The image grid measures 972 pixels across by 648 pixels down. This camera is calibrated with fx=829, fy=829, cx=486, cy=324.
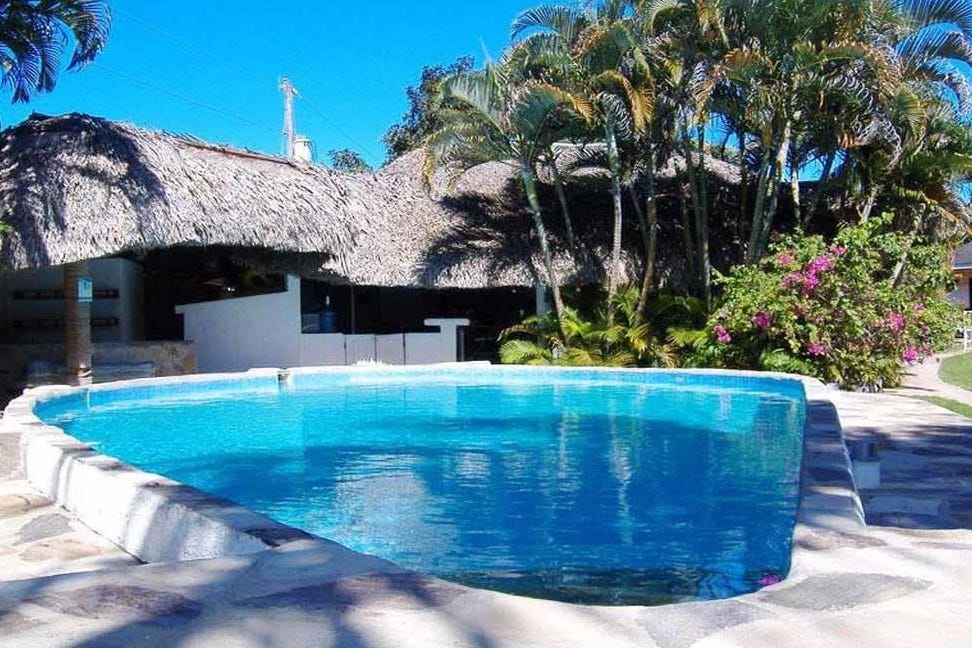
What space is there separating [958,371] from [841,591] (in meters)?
12.6

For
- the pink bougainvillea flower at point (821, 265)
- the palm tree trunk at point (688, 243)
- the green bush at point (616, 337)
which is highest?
the palm tree trunk at point (688, 243)

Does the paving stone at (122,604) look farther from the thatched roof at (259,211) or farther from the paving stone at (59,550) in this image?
the thatched roof at (259,211)

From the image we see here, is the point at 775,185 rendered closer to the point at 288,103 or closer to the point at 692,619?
the point at 692,619

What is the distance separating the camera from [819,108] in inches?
477

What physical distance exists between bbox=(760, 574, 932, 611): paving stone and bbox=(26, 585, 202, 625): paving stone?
153cm

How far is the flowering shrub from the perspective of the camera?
35.2ft

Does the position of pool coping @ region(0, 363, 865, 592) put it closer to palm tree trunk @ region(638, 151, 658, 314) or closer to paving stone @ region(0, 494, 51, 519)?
paving stone @ region(0, 494, 51, 519)

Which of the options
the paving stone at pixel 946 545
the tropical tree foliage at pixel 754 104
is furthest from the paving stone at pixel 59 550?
the tropical tree foliage at pixel 754 104

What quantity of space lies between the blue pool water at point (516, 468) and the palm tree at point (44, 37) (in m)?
4.41

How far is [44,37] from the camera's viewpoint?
426 inches

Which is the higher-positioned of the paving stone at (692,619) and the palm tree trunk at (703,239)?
the palm tree trunk at (703,239)

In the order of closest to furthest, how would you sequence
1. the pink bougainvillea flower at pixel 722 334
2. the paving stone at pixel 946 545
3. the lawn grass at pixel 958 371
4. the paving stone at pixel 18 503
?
the paving stone at pixel 946 545 → the paving stone at pixel 18 503 → the lawn grass at pixel 958 371 → the pink bougainvillea flower at pixel 722 334

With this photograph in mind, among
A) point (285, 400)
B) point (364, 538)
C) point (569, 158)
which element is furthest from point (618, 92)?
point (364, 538)

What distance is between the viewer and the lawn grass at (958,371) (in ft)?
37.5
